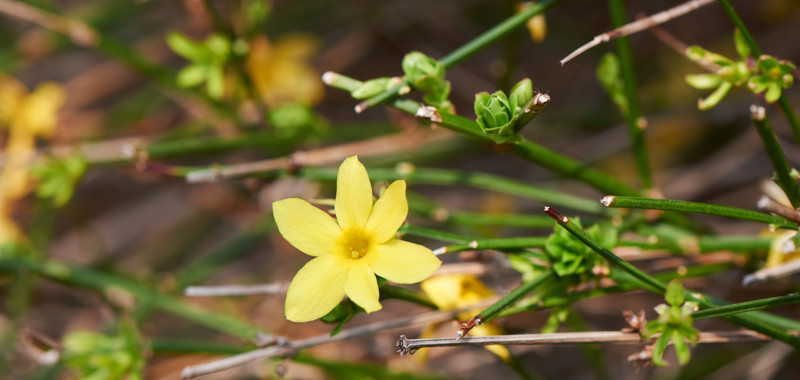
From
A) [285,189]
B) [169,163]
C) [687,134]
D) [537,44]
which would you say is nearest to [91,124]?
[169,163]

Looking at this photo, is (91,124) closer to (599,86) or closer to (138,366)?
(138,366)

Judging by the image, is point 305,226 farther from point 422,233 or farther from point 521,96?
point 521,96

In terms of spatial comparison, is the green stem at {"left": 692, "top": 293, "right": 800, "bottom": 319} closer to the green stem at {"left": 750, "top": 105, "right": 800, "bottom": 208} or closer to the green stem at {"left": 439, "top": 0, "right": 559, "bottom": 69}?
the green stem at {"left": 750, "top": 105, "right": 800, "bottom": 208}

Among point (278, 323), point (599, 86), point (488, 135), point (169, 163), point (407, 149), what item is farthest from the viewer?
point (169, 163)

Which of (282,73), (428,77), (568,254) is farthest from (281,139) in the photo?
(568,254)

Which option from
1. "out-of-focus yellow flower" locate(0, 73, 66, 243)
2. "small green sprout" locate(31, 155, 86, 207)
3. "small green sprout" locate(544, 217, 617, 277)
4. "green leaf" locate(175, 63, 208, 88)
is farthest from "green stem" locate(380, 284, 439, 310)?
"out-of-focus yellow flower" locate(0, 73, 66, 243)

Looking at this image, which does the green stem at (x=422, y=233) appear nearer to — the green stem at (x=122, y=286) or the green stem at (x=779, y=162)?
the green stem at (x=779, y=162)
